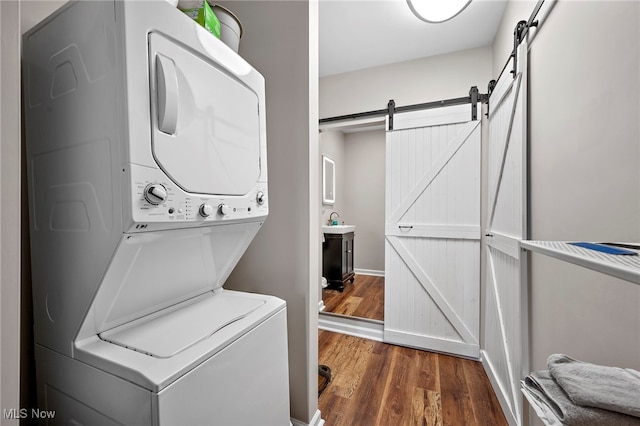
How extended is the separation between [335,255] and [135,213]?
3385 millimetres

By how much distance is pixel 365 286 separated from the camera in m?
4.25

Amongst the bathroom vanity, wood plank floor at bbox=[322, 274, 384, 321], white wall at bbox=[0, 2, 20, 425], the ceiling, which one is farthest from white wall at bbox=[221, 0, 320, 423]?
the bathroom vanity

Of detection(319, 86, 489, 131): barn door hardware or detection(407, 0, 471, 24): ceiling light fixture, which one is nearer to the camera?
detection(407, 0, 471, 24): ceiling light fixture

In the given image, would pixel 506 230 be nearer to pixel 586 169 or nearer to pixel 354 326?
pixel 586 169

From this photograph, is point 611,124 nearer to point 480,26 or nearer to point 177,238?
point 177,238

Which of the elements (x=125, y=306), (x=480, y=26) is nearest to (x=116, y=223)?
(x=125, y=306)

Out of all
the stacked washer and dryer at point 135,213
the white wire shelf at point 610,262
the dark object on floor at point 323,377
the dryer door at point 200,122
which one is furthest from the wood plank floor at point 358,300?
the white wire shelf at point 610,262

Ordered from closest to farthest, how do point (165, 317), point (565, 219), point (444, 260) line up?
point (165, 317) → point (565, 219) → point (444, 260)

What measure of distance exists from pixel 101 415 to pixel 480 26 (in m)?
3.18

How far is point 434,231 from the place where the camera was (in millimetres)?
2480

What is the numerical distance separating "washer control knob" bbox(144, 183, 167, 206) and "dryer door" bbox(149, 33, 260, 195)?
0.06 metres

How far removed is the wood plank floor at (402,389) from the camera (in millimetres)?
1671

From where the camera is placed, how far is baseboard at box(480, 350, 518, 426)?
1575mm

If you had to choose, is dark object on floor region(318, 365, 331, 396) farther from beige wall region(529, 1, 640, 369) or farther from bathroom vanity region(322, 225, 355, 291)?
bathroom vanity region(322, 225, 355, 291)
